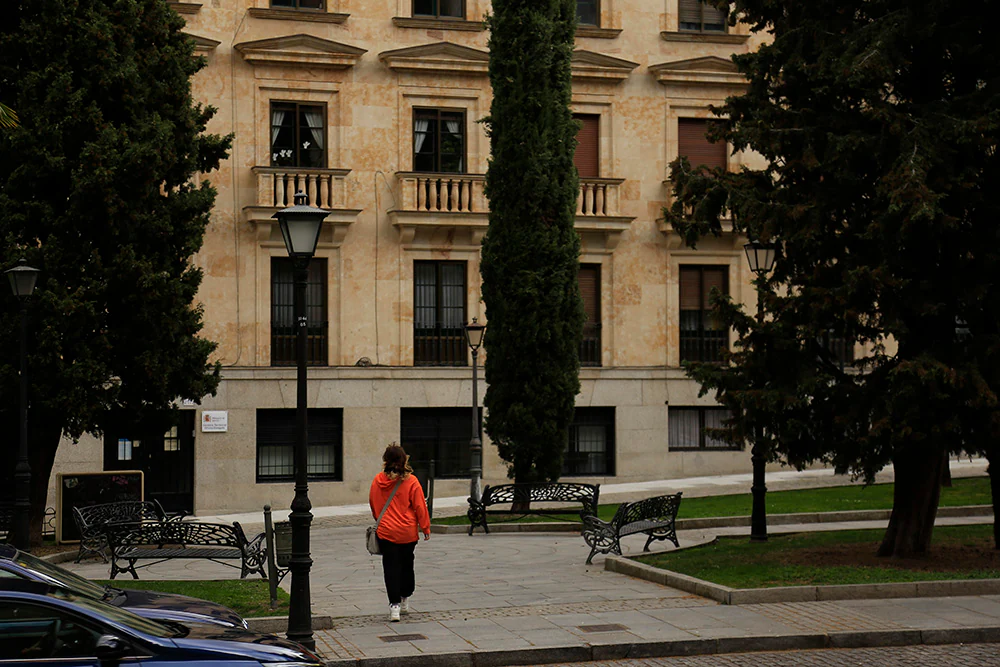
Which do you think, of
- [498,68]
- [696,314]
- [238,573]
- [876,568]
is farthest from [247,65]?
[876,568]

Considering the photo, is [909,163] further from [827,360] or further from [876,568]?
[876,568]

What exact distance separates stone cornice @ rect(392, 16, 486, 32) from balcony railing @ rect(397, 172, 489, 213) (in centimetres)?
377

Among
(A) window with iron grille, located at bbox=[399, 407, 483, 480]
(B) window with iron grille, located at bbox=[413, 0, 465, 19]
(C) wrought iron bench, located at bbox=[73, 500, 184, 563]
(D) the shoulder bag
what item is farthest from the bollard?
(B) window with iron grille, located at bbox=[413, 0, 465, 19]

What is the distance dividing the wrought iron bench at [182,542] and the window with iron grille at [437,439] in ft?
46.4

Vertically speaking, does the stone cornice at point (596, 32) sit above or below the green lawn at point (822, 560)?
above

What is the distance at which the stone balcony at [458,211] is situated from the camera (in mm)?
31391

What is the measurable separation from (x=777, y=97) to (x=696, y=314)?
16596 mm

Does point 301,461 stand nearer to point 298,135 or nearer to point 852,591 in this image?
point 852,591

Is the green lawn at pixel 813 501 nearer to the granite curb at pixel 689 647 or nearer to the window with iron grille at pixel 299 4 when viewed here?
the granite curb at pixel 689 647

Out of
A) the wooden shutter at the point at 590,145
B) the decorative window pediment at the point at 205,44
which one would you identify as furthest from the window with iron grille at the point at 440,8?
the decorative window pediment at the point at 205,44

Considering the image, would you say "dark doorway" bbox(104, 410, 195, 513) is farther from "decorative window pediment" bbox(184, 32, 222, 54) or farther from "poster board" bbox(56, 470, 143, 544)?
"decorative window pediment" bbox(184, 32, 222, 54)

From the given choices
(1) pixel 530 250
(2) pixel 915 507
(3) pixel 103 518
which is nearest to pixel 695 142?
(1) pixel 530 250

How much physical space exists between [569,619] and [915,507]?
19.1ft

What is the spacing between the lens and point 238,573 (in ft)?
58.6
